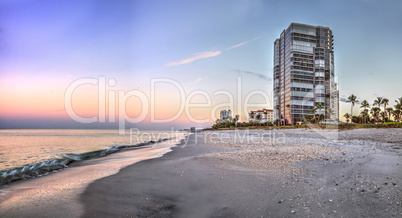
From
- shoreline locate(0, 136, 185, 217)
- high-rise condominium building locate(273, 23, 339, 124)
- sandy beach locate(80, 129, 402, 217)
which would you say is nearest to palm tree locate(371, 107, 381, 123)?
high-rise condominium building locate(273, 23, 339, 124)

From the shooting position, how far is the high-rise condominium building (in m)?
92.2

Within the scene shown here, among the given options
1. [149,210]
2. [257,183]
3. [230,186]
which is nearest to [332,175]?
[257,183]

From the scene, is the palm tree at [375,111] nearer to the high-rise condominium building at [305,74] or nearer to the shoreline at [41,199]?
the high-rise condominium building at [305,74]

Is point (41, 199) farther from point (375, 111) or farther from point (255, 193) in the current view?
point (375, 111)

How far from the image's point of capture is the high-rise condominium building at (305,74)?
Answer: 92.2 meters

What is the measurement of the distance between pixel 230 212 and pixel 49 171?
8.82 metres

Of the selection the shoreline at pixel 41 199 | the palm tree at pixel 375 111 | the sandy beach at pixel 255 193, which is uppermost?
the palm tree at pixel 375 111

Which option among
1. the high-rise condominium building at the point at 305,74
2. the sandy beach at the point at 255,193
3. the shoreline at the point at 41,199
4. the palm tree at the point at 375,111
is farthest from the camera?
the palm tree at the point at 375,111

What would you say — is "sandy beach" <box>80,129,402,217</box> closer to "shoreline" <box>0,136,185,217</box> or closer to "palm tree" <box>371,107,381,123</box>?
"shoreline" <box>0,136,185,217</box>

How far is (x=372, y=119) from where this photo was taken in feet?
375

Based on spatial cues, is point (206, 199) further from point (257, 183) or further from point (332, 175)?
point (332, 175)

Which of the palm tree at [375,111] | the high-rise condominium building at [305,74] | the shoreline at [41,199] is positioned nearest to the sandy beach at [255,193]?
the shoreline at [41,199]

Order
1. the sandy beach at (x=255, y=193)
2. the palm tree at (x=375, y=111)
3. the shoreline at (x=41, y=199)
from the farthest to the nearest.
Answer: the palm tree at (x=375, y=111), the shoreline at (x=41, y=199), the sandy beach at (x=255, y=193)

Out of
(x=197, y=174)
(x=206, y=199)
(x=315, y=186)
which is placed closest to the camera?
(x=206, y=199)
